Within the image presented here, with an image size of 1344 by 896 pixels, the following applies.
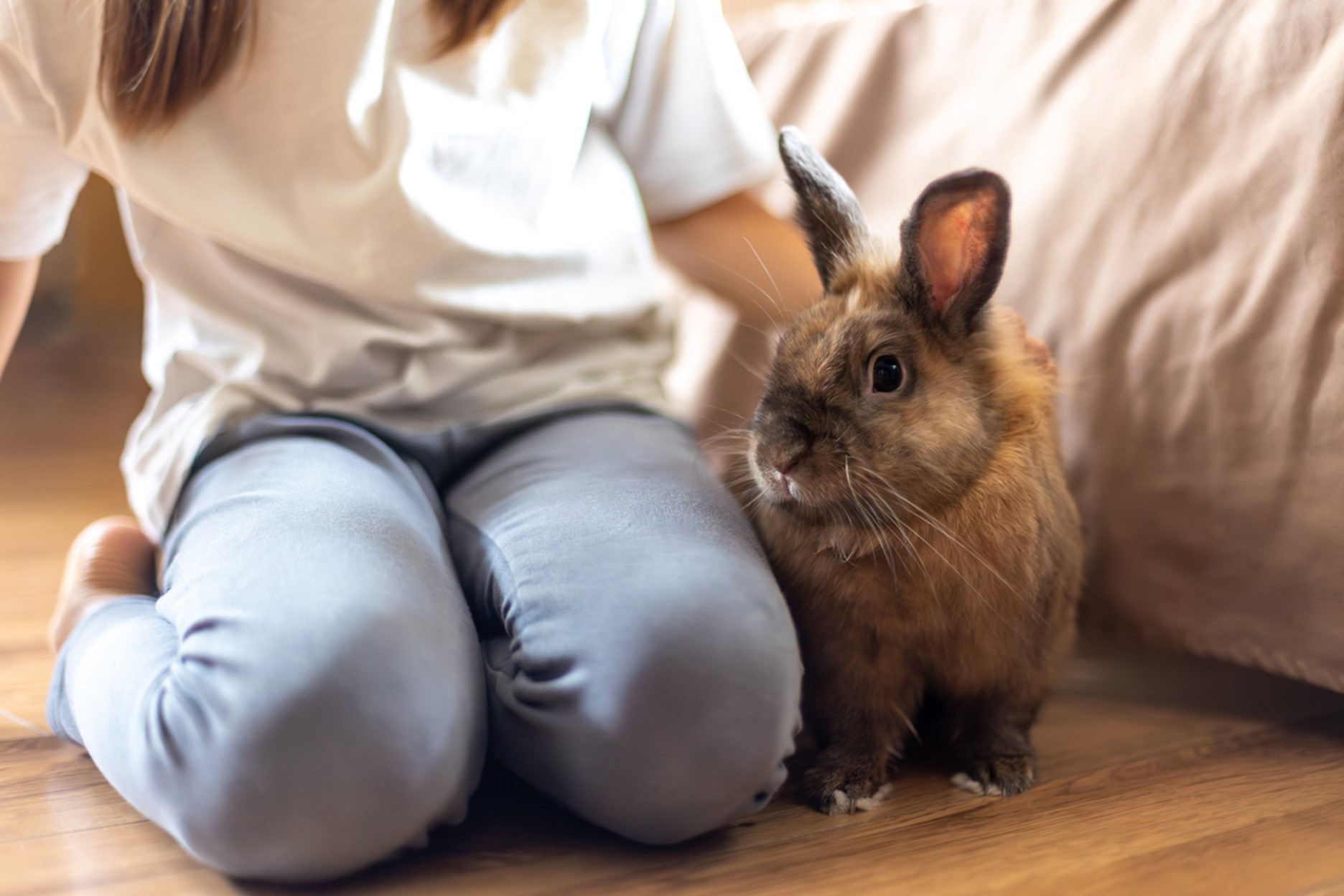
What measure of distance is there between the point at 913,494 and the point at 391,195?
483 millimetres

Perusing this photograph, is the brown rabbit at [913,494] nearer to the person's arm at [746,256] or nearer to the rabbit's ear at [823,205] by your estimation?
the rabbit's ear at [823,205]

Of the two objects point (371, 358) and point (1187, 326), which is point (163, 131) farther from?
point (1187, 326)

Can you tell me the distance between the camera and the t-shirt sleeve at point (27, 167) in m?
0.89

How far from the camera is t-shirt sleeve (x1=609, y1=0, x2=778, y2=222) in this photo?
1.08 metres

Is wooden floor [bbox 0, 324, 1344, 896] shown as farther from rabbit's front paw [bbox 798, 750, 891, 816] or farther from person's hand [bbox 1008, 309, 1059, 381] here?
person's hand [bbox 1008, 309, 1059, 381]

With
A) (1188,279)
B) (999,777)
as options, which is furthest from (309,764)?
(1188,279)

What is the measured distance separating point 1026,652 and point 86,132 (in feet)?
2.78

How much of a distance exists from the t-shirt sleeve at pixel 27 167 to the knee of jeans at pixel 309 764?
46 cm

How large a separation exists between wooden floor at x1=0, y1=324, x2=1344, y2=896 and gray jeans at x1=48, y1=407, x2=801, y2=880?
1.4 inches

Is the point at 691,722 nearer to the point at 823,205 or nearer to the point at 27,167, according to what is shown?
the point at 823,205

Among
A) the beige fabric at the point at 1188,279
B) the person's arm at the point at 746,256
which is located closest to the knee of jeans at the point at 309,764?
the person's arm at the point at 746,256

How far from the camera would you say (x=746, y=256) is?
111 cm

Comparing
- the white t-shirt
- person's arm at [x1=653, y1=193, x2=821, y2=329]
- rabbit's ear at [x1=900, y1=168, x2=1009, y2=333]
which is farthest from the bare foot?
rabbit's ear at [x1=900, y1=168, x2=1009, y2=333]

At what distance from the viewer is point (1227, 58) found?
1.00 m
